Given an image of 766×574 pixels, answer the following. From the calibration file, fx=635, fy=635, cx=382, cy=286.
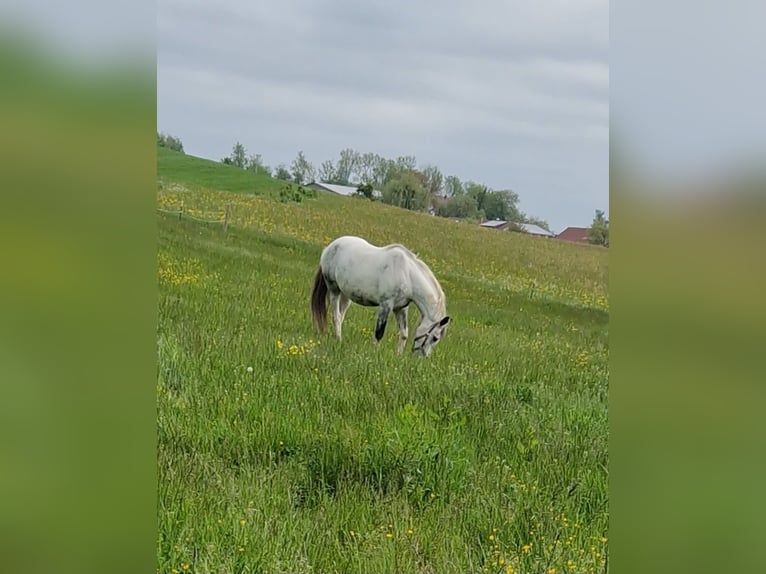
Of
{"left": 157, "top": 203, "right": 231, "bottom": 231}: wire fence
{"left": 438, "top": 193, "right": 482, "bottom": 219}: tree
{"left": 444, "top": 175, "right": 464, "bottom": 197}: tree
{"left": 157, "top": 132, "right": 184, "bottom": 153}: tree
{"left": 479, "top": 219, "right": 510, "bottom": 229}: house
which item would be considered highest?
{"left": 157, "top": 132, "right": 184, "bottom": 153}: tree

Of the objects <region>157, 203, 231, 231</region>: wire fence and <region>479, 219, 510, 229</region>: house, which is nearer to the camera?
<region>157, 203, 231, 231</region>: wire fence

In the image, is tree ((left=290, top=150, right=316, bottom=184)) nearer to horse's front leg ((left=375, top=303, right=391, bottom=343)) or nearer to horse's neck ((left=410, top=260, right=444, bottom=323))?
horse's neck ((left=410, top=260, right=444, bottom=323))

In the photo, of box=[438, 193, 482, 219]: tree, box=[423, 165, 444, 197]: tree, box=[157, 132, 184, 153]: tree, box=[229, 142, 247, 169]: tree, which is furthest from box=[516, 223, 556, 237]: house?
box=[157, 132, 184, 153]: tree

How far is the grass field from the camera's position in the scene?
287cm

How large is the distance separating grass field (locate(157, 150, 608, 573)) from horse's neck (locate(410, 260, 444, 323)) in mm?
117

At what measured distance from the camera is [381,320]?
16.7 ft

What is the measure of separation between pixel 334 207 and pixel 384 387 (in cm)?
136

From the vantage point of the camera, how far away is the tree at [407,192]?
13.3ft

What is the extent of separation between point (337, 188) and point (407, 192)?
1.57 feet

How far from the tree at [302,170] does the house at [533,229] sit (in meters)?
1.43

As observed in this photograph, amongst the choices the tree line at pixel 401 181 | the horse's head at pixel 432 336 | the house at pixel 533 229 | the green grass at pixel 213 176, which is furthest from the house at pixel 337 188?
the horse's head at pixel 432 336

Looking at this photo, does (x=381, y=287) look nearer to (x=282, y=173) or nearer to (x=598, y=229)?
(x=282, y=173)
